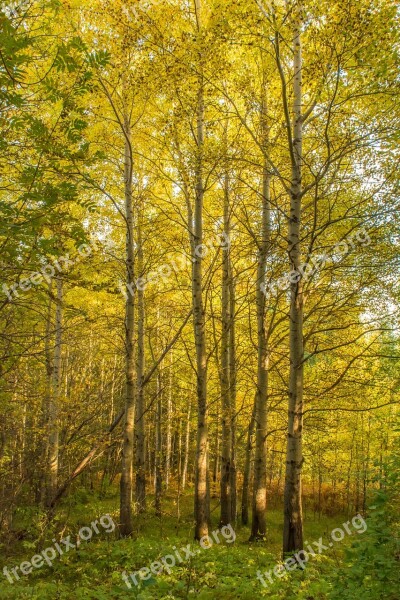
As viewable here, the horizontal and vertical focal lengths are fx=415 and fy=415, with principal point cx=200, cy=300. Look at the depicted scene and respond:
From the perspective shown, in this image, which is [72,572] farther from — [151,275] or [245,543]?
[151,275]

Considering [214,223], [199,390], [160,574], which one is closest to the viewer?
[160,574]

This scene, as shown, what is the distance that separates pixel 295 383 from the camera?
534 cm

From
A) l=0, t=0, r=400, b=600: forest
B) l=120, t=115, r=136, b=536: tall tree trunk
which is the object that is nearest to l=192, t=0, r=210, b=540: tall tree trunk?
l=0, t=0, r=400, b=600: forest

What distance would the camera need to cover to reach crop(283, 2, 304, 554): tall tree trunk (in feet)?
16.9

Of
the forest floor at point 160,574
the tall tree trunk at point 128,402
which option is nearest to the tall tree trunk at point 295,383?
the forest floor at point 160,574

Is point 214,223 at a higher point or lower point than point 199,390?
higher

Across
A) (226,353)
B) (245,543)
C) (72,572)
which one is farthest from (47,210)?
(245,543)

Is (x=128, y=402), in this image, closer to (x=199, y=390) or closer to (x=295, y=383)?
(x=199, y=390)

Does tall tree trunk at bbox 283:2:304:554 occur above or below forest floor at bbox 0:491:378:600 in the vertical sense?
above

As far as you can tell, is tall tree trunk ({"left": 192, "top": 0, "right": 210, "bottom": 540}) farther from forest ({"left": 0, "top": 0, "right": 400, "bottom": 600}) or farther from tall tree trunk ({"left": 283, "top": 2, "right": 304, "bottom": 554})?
tall tree trunk ({"left": 283, "top": 2, "right": 304, "bottom": 554})

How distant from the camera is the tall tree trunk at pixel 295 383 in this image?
5.16m

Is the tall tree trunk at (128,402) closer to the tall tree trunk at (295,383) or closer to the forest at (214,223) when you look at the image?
the forest at (214,223)

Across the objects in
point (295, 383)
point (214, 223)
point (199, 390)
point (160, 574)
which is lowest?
point (160, 574)

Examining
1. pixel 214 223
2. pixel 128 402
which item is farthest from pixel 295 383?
pixel 214 223
